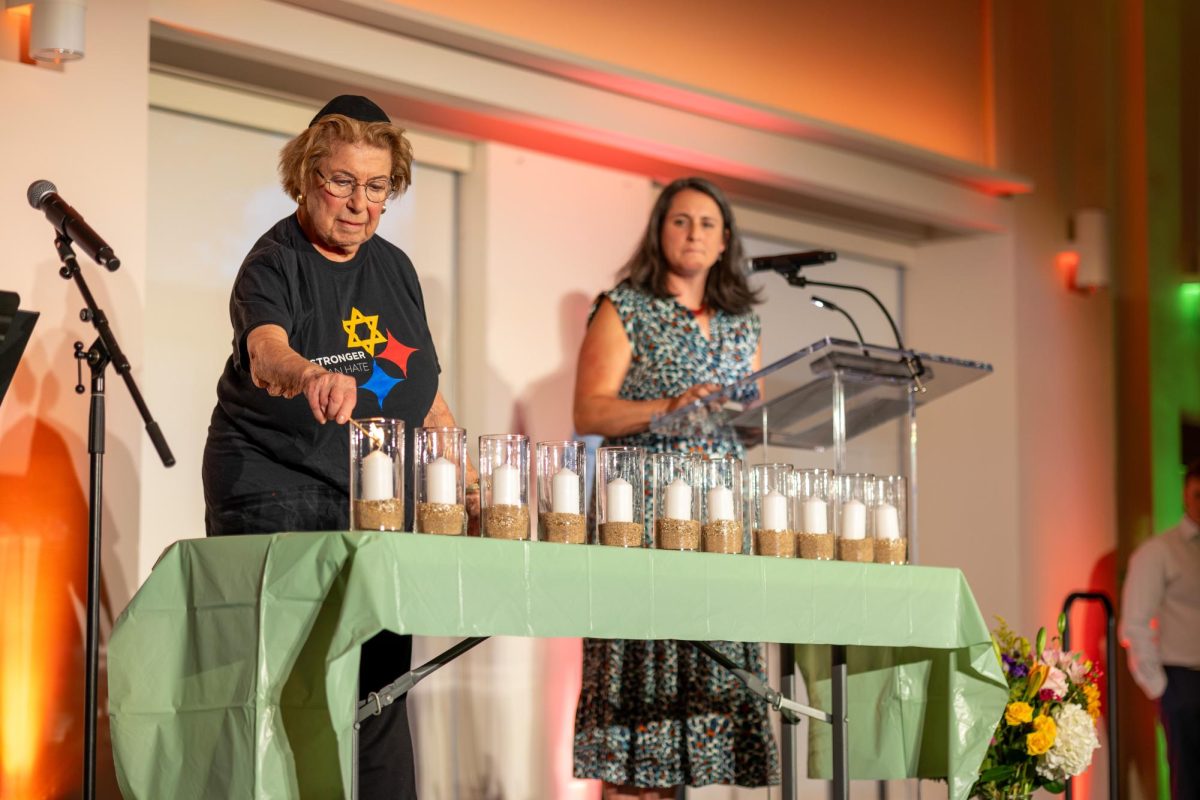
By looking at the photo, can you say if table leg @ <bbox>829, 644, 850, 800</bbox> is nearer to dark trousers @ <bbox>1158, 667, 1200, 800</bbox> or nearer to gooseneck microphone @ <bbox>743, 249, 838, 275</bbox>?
gooseneck microphone @ <bbox>743, 249, 838, 275</bbox>

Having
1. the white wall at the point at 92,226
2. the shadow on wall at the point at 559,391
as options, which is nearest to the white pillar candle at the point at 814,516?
the white wall at the point at 92,226

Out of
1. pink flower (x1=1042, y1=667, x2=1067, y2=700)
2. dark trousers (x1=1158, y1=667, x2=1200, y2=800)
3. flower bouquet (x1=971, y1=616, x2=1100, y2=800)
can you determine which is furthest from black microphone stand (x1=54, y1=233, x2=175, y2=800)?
dark trousers (x1=1158, y1=667, x2=1200, y2=800)

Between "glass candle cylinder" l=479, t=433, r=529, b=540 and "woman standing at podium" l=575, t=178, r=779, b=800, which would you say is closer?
"glass candle cylinder" l=479, t=433, r=529, b=540

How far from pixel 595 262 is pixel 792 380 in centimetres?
200

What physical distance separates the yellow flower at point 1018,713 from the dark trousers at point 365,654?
1677 millimetres

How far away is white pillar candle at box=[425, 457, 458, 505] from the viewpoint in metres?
2.29

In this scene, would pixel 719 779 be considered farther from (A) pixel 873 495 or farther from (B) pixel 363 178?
(B) pixel 363 178

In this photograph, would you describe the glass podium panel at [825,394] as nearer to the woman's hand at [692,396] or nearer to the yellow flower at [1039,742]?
the woman's hand at [692,396]

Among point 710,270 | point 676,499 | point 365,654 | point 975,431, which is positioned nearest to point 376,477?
point 365,654

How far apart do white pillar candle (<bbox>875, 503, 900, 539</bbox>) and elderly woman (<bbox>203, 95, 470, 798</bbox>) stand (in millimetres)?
947

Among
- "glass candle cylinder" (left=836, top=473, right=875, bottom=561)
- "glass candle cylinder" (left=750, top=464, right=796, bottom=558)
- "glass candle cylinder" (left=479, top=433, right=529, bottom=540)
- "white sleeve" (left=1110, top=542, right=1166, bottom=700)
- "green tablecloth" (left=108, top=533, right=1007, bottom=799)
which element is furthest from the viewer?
"white sleeve" (left=1110, top=542, right=1166, bottom=700)

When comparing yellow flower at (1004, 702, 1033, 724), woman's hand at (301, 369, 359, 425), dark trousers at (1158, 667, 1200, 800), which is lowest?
dark trousers at (1158, 667, 1200, 800)

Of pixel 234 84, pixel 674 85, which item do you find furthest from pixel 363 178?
pixel 674 85

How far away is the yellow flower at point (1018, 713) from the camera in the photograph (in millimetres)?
3615
